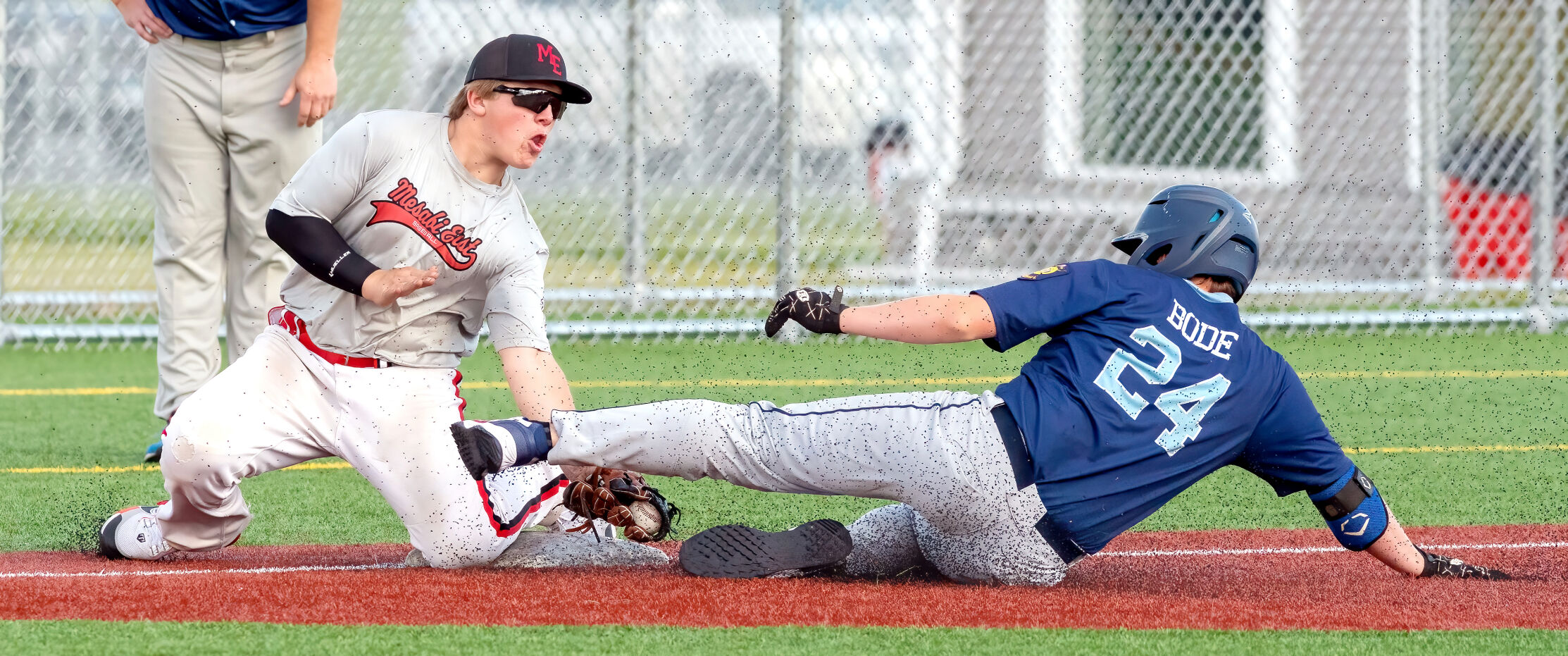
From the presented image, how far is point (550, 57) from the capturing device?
12.9ft

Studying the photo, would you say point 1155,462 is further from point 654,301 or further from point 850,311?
point 654,301

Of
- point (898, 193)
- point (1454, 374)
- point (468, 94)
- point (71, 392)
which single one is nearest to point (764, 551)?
point (468, 94)

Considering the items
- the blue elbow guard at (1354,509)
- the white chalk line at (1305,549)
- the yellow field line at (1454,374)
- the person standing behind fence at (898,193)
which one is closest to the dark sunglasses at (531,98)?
the white chalk line at (1305,549)

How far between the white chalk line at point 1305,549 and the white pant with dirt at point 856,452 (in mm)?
729

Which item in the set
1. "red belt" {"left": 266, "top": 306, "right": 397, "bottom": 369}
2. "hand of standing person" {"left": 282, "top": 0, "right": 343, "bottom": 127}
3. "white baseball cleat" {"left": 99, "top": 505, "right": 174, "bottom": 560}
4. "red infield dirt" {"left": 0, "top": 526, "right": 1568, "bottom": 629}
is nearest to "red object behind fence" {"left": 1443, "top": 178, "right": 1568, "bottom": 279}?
"red infield dirt" {"left": 0, "top": 526, "right": 1568, "bottom": 629}

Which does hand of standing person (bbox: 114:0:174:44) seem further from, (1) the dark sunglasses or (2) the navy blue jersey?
(2) the navy blue jersey

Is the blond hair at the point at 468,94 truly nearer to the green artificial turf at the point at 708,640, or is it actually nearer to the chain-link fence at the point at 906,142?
the green artificial turf at the point at 708,640

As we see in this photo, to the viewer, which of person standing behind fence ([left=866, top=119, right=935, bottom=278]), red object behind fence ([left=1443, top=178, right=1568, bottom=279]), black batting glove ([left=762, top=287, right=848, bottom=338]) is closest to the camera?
black batting glove ([left=762, top=287, right=848, bottom=338])

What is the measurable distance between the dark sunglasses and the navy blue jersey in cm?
119

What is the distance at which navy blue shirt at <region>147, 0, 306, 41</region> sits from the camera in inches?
201

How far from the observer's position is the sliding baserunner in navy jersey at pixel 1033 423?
11.4ft

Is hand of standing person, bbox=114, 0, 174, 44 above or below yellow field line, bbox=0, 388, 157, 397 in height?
above

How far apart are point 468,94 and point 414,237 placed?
0.39 m

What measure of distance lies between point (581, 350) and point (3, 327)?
318 centimetres
